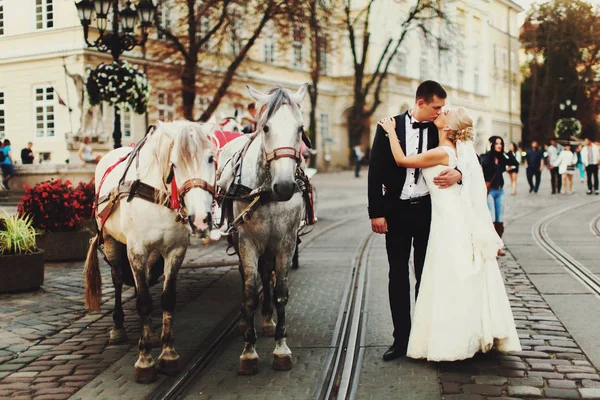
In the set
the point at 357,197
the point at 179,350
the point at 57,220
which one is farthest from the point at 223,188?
the point at 357,197

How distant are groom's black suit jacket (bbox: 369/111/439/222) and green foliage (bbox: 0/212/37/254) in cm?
514

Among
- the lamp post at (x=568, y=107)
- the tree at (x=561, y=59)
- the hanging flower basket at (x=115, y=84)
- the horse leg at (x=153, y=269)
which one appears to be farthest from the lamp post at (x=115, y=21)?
the lamp post at (x=568, y=107)

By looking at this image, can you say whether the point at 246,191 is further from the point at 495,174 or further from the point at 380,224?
the point at 495,174

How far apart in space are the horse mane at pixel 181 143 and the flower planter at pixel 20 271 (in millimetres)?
4214

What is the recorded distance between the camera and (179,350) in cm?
668

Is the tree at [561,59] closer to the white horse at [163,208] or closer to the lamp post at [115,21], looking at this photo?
the lamp post at [115,21]

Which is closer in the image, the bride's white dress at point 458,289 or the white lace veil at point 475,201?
the bride's white dress at point 458,289

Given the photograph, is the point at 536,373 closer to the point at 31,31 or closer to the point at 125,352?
the point at 125,352

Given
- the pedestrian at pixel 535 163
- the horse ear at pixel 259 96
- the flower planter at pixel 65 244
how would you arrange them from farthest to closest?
the pedestrian at pixel 535 163 → the flower planter at pixel 65 244 → the horse ear at pixel 259 96


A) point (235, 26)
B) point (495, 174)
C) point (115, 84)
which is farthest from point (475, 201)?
point (235, 26)

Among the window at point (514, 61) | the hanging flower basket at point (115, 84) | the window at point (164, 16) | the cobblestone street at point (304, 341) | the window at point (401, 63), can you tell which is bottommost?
the cobblestone street at point (304, 341)

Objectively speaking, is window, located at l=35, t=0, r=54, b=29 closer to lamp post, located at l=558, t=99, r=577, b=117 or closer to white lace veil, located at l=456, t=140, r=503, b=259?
white lace veil, located at l=456, t=140, r=503, b=259

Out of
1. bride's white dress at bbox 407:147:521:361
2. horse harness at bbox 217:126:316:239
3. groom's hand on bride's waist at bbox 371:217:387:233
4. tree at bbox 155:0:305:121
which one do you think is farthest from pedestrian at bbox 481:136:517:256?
tree at bbox 155:0:305:121

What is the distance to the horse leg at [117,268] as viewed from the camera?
7.10 meters
